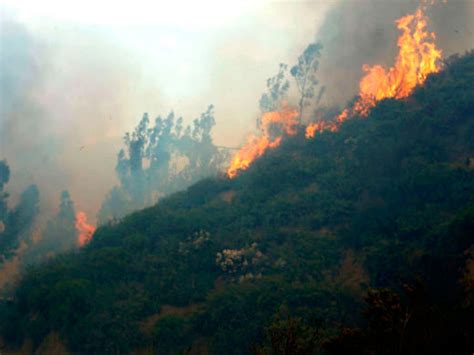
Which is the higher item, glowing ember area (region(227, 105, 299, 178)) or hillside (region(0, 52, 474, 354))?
glowing ember area (region(227, 105, 299, 178))

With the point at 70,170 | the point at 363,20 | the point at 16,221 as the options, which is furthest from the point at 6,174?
the point at 363,20

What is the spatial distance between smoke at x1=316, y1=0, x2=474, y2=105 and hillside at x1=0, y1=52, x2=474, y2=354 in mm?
19010

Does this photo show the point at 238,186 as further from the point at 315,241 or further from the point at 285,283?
the point at 285,283

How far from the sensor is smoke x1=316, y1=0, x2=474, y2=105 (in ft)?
255

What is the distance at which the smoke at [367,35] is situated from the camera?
77.9 metres

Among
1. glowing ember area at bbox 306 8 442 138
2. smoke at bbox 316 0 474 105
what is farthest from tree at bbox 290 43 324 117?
glowing ember area at bbox 306 8 442 138

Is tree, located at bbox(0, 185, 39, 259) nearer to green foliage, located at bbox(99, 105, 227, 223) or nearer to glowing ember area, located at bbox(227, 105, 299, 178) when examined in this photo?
green foliage, located at bbox(99, 105, 227, 223)

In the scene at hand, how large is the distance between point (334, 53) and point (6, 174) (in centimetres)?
5434

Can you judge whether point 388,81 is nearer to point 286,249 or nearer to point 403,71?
point 403,71

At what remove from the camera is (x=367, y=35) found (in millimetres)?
82875

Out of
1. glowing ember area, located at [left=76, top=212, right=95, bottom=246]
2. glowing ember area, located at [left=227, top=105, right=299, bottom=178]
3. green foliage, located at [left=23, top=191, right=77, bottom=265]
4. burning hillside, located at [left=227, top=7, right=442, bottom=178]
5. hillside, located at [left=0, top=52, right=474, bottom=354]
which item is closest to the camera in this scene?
hillside, located at [left=0, top=52, right=474, bottom=354]

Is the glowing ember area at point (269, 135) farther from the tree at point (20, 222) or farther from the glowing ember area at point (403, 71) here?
the tree at point (20, 222)

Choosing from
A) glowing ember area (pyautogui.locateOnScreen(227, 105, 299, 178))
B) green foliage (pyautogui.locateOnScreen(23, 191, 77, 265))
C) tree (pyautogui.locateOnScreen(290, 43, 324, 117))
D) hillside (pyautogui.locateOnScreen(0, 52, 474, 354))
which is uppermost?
tree (pyautogui.locateOnScreen(290, 43, 324, 117))

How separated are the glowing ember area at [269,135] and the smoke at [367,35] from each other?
7.11 m
